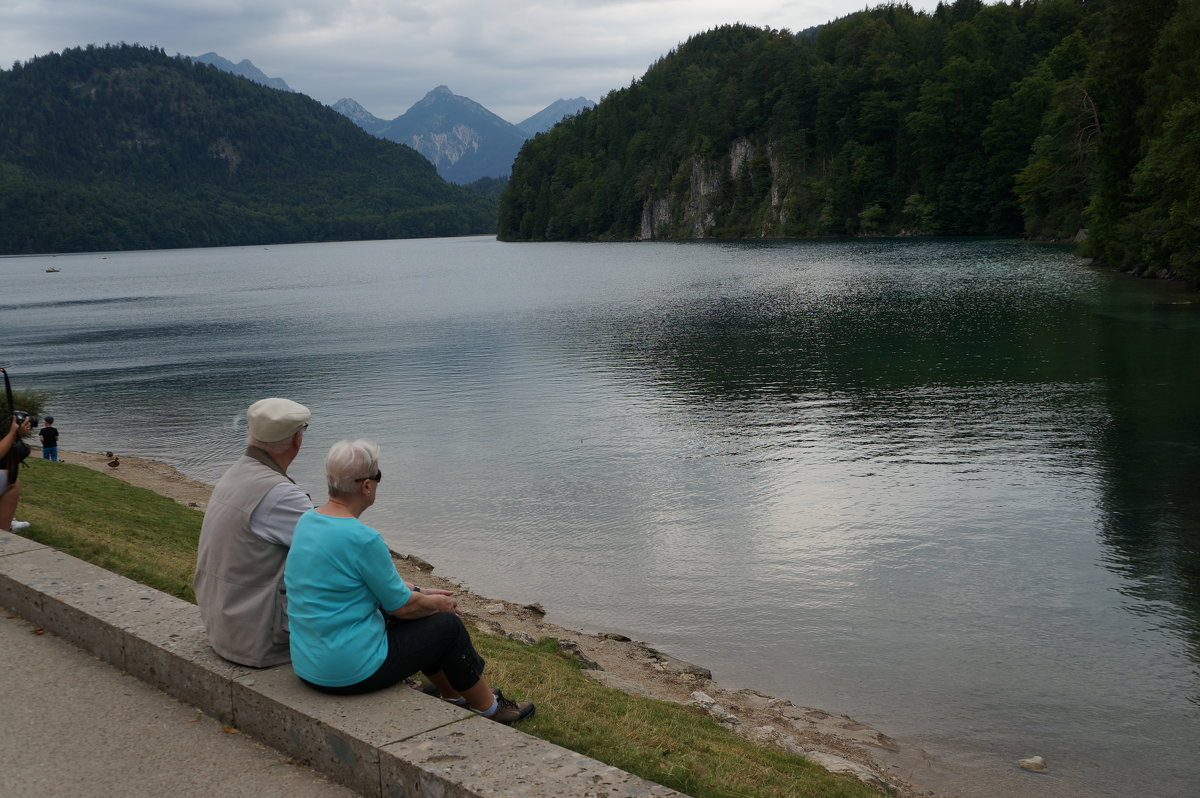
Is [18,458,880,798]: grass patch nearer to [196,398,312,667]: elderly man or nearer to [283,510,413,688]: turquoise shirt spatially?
[283,510,413,688]: turquoise shirt

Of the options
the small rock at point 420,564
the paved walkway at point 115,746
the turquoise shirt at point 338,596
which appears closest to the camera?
the paved walkway at point 115,746

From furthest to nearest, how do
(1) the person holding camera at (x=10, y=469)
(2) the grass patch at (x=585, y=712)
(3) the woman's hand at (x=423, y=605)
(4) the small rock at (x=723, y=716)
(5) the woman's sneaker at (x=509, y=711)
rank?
(1) the person holding camera at (x=10, y=469), (4) the small rock at (x=723, y=716), (2) the grass patch at (x=585, y=712), (5) the woman's sneaker at (x=509, y=711), (3) the woman's hand at (x=423, y=605)

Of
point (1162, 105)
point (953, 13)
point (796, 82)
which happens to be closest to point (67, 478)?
point (1162, 105)

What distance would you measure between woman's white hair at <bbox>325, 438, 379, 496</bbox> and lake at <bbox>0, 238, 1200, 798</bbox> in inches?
272

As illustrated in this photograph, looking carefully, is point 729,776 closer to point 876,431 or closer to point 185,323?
point 876,431

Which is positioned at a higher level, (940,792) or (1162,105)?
(1162,105)

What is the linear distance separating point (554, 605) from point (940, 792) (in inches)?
269

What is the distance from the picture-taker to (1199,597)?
43.7 feet

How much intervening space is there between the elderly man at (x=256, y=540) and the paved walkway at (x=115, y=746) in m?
0.57

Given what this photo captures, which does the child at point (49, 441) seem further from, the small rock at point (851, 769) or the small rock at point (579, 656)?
the small rock at point (851, 769)

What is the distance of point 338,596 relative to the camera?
545 cm

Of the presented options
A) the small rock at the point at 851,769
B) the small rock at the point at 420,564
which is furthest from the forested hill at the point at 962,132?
the small rock at the point at 851,769

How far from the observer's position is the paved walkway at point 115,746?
5172mm

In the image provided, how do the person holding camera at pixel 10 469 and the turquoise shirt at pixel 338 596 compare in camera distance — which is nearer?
the turquoise shirt at pixel 338 596
